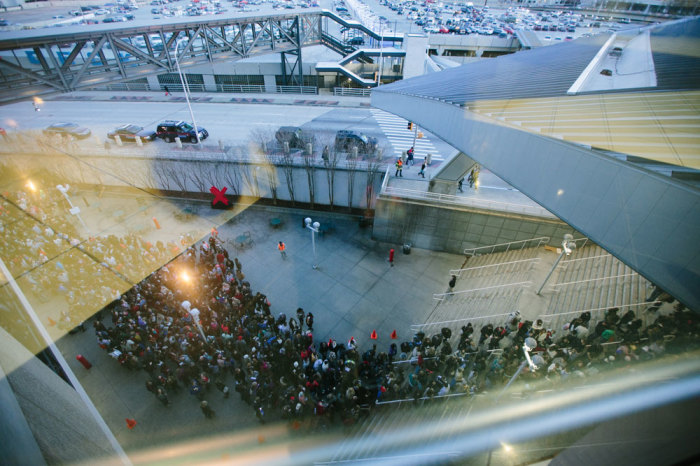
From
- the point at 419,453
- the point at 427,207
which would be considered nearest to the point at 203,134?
the point at 427,207

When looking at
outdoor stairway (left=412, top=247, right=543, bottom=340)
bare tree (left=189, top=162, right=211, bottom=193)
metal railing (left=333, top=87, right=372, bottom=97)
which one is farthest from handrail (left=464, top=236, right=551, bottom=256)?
metal railing (left=333, top=87, right=372, bottom=97)

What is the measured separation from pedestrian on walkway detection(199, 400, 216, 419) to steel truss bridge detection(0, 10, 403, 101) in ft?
69.8

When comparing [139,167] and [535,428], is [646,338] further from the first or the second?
[139,167]

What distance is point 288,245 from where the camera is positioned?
18.4 m

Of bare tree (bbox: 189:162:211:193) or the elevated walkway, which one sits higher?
the elevated walkway

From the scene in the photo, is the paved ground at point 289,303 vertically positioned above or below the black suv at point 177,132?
below

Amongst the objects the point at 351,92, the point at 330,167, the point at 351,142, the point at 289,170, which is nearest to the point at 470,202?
the point at 330,167

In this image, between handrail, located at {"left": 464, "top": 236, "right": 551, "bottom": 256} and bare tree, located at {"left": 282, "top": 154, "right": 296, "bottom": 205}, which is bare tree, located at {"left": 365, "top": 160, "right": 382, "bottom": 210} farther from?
handrail, located at {"left": 464, "top": 236, "right": 551, "bottom": 256}

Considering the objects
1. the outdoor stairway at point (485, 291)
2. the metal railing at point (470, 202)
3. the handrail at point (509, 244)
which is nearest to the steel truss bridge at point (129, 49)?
the metal railing at point (470, 202)

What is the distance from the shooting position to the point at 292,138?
21562 millimetres

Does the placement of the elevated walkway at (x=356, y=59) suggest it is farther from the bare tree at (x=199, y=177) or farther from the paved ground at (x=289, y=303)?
the paved ground at (x=289, y=303)

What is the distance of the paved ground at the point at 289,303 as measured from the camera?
10195mm

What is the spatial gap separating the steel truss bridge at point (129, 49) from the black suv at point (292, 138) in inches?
508

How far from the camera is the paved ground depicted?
10.2 m
